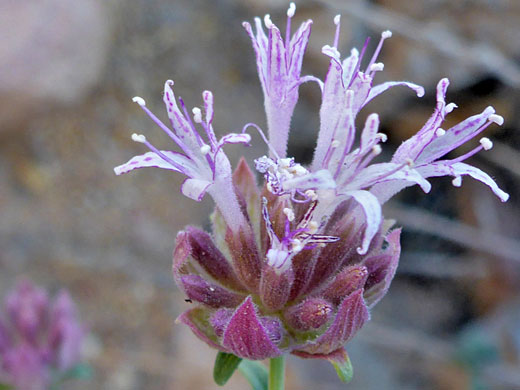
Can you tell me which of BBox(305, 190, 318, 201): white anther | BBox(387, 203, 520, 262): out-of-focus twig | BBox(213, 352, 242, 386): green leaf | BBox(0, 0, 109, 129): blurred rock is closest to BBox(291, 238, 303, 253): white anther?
BBox(305, 190, 318, 201): white anther

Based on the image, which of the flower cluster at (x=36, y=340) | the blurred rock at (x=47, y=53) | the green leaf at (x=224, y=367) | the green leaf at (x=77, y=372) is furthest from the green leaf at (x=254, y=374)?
the blurred rock at (x=47, y=53)

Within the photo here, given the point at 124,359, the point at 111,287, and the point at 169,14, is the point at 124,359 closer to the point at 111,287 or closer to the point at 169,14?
the point at 111,287

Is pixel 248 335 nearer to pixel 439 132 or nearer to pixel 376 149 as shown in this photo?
pixel 376 149

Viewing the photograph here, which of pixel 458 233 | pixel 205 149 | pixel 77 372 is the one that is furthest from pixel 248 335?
pixel 458 233

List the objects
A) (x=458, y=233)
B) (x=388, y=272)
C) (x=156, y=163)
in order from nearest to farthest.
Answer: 1. (x=156, y=163)
2. (x=388, y=272)
3. (x=458, y=233)

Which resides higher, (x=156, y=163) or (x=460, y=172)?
(x=460, y=172)

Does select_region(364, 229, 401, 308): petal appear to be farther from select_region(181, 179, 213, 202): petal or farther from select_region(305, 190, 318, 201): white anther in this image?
select_region(181, 179, 213, 202): petal

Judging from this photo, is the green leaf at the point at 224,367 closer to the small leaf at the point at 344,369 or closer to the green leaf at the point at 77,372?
the small leaf at the point at 344,369
